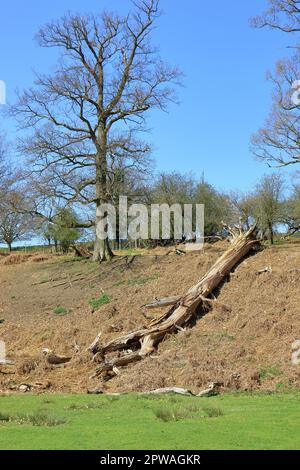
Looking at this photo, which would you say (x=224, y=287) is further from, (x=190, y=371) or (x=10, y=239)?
(x=10, y=239)

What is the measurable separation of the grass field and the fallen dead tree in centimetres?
358

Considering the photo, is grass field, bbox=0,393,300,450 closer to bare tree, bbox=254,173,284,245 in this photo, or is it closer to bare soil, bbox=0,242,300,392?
bare soil, bbox=0,242,300,392

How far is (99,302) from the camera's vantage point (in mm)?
22656

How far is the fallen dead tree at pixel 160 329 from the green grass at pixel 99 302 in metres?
4.73

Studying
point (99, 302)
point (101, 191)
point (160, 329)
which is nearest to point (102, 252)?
point (101, 191)

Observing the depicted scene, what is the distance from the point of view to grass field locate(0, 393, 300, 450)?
7.07 metres

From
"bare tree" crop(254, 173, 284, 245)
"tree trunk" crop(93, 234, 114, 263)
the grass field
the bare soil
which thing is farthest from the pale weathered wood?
"bare tree" crop(254, 173, 284, 245)

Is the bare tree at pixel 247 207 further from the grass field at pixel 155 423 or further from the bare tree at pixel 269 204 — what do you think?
the grass field at pixel 155 423

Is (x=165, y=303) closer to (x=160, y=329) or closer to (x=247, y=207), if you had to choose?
(x=160, y=329)

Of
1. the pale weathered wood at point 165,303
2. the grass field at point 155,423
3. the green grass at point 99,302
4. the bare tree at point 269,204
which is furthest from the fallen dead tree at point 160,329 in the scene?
the bare tree at point 269,204

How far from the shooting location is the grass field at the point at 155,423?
7.07 m

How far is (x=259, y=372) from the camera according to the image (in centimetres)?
1272
